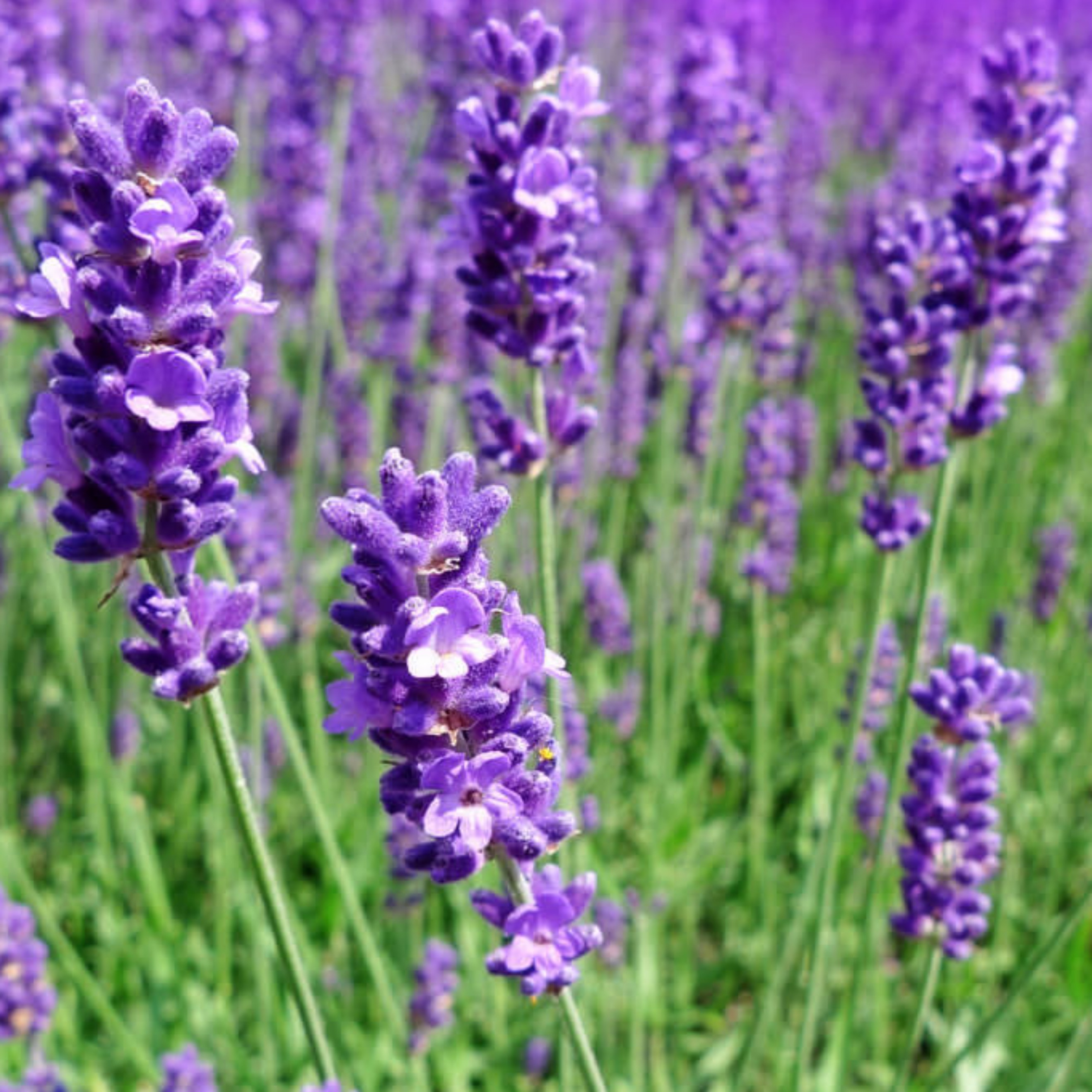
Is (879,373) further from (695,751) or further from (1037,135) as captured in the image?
(695,751)

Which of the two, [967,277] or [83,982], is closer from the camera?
[967,277]

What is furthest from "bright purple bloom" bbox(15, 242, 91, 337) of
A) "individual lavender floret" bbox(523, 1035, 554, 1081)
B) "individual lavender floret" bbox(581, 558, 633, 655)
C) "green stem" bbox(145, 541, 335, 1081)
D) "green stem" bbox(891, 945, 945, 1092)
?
"individual lavender floret" bbox(581, 558, 633, 655)

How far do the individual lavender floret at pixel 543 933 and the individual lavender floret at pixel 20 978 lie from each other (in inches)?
51.6

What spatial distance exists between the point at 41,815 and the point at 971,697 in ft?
8.68

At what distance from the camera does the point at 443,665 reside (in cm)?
116

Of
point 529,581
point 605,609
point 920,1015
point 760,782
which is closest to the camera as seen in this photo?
point 920,1015

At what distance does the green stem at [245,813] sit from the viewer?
1.33m

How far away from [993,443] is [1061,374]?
4.60 ft

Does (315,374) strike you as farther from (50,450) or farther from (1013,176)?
(50,450)

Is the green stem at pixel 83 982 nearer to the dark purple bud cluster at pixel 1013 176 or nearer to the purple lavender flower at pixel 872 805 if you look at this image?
the purple lavender flower at pixel 872 805

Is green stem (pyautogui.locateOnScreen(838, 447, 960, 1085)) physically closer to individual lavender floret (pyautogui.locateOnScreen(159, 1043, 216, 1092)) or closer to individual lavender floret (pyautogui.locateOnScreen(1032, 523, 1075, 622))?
individual lavender floret (pyautogui.locateOnScreen(159, 1043, 216, 1092))

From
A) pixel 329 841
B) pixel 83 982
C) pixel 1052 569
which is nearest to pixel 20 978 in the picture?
pixel 83 982

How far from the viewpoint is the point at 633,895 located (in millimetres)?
3176

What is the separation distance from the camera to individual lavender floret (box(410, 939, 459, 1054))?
8.43 ft
